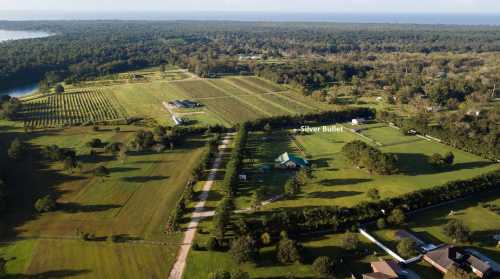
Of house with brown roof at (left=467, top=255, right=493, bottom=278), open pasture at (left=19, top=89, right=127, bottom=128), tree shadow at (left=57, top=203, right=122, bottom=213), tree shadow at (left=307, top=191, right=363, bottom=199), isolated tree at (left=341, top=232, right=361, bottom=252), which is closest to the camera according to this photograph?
house with brown roof at (left=467, top=255, right=493, bottom=278)

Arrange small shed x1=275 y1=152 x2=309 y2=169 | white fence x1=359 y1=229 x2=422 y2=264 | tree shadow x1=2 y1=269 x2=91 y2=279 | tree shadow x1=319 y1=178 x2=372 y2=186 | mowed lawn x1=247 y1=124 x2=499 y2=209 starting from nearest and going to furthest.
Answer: tree shadow x1=2 y1=269 x2=91 y2=279 < white fence x1=359 y1=229 x2=422 y2=264 < mowed lawn x1=247 y1=124 x2=499 y2=209 < tree shadow x1=319 y1=178 x2=372 y2=186 < small shed x1=275 y1=152 x2=309 y2=169

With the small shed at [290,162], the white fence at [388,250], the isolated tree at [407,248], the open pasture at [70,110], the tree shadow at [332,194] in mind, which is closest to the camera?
the white fence at [388,250]

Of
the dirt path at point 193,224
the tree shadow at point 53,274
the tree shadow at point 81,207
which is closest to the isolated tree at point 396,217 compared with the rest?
the dirt path at point 193,224

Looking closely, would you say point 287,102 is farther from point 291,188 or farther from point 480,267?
point 480,267

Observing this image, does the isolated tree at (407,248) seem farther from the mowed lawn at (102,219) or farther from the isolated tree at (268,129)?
the isolated tree at (268,129)

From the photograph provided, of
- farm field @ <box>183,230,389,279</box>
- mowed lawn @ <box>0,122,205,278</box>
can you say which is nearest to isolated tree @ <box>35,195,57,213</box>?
mowed lawn @ <box>0,122,205,278</box>

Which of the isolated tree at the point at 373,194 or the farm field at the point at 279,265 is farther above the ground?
the isolated tree at the point at 373,194

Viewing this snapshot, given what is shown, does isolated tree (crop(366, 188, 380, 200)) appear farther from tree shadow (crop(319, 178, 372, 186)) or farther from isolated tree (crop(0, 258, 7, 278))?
isolated tree (crop(0, 258, 7, 278))
